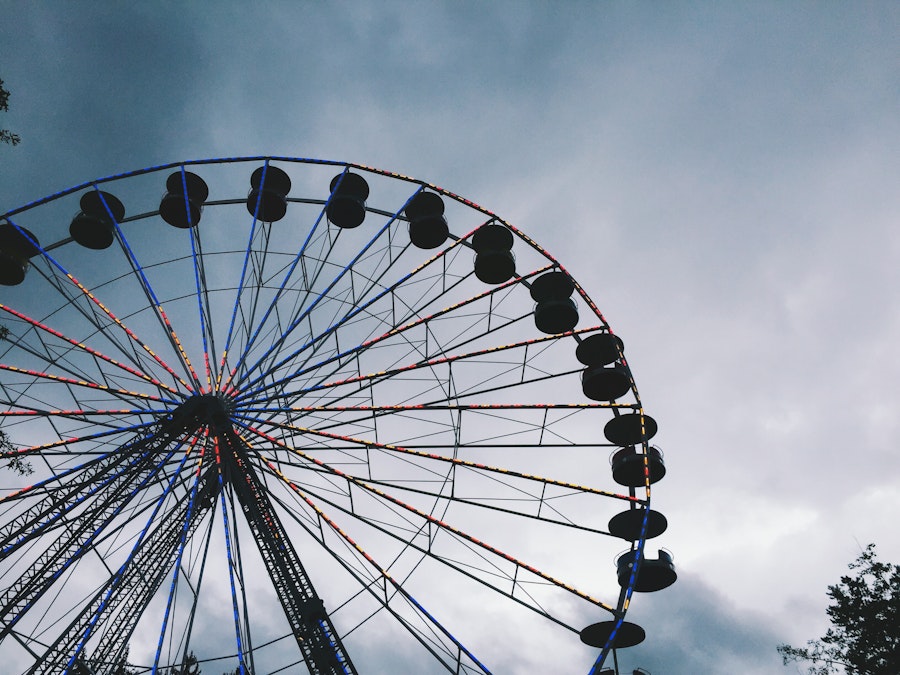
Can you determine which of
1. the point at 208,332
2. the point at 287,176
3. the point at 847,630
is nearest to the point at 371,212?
the point at 287,176

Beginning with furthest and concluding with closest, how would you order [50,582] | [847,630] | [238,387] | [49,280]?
[847,630] → [49,280] → [238,387] → [50,582]

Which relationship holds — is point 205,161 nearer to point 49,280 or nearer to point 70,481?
point 49,280

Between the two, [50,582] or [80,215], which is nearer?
[50,582]

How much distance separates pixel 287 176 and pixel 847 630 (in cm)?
2696

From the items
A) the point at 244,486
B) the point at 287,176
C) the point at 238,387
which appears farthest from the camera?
the point at 287,176

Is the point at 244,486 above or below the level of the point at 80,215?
below

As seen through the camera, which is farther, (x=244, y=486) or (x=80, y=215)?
(x=80, y=215)

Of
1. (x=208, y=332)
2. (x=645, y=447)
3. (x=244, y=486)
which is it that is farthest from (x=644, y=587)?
(x=208, y=332)

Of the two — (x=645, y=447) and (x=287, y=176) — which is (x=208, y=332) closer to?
(x=287, y=176)

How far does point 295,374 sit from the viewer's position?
526 inches

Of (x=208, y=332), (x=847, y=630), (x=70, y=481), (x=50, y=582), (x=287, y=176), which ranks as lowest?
(x=50, y=582)

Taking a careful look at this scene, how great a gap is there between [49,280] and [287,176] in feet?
21.8

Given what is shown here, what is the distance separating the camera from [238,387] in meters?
13.3

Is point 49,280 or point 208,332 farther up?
point 49,280
